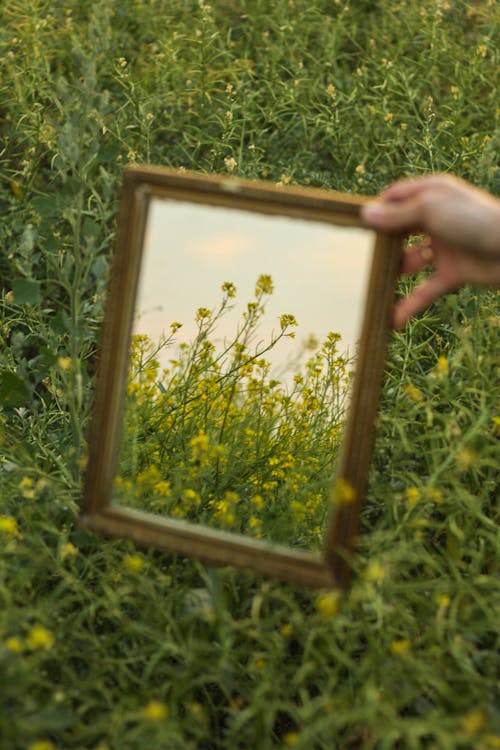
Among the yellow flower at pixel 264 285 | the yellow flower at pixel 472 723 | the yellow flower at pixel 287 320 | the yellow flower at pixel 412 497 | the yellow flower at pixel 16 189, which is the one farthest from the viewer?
the yellow flower at pixel 16 189

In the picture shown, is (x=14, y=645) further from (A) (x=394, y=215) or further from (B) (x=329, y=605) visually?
(A) (x=394, y=215)

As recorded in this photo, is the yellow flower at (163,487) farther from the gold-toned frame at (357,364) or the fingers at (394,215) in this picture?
the fingers at (394,215)

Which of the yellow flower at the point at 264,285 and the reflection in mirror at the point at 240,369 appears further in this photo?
the yellow flower at the point at 264,285

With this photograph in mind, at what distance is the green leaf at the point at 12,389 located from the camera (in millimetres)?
2248

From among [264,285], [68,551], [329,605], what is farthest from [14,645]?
[264,285]

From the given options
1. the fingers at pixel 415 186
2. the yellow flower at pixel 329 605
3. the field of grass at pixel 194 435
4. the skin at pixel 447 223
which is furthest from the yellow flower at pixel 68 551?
the fingers at pixel 415 186

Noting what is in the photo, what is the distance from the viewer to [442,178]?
148 cm

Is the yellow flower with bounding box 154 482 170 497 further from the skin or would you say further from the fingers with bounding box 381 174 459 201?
the fingers with bounding box 381 174 459 201

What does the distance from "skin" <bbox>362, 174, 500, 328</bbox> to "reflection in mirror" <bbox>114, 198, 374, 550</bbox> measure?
126mm

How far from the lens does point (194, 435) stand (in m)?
2.32

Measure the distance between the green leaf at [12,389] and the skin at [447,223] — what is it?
1054mm

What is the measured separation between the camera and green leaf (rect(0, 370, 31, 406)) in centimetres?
225

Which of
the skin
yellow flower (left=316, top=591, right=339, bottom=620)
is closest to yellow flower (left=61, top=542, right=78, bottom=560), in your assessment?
yellow flower (left=316, top=591, right=339, bottom=620)

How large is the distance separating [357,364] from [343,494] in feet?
0.73
